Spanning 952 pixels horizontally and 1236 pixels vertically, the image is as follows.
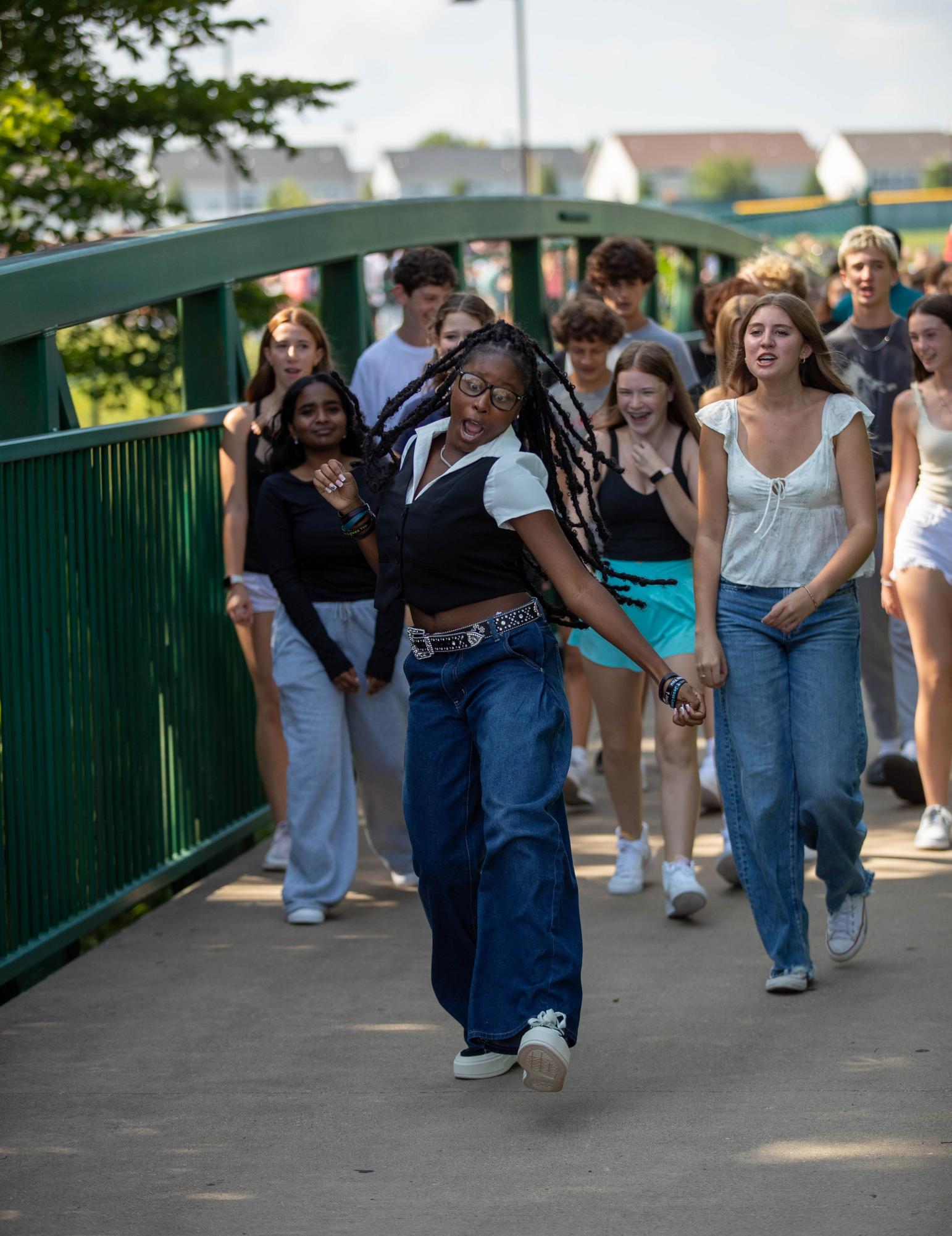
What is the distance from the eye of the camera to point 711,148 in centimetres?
18125

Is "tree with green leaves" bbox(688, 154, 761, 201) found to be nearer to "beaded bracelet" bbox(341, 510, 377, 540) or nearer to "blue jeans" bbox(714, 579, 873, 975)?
"blue jeans" bbox(714, 579, 873, 975)

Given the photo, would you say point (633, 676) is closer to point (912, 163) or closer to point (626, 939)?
point (626, 939)

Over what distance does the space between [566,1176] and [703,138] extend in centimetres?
18915

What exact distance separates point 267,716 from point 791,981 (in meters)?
2.69

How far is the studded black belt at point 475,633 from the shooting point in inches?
177

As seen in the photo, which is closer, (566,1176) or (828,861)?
(566,1176)

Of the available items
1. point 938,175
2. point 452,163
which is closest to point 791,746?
point 938,175

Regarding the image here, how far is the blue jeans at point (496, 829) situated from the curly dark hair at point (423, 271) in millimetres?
3243

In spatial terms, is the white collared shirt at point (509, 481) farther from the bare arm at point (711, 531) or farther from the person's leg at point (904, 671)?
the person's leg at point (904, 671)

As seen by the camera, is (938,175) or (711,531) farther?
(938,175)

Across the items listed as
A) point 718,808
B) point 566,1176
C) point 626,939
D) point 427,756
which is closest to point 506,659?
point 427,756

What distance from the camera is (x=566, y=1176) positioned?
4008 mm

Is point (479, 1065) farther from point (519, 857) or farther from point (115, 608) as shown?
point (115, 608)

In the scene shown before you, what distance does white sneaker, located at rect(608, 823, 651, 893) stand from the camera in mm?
6570
